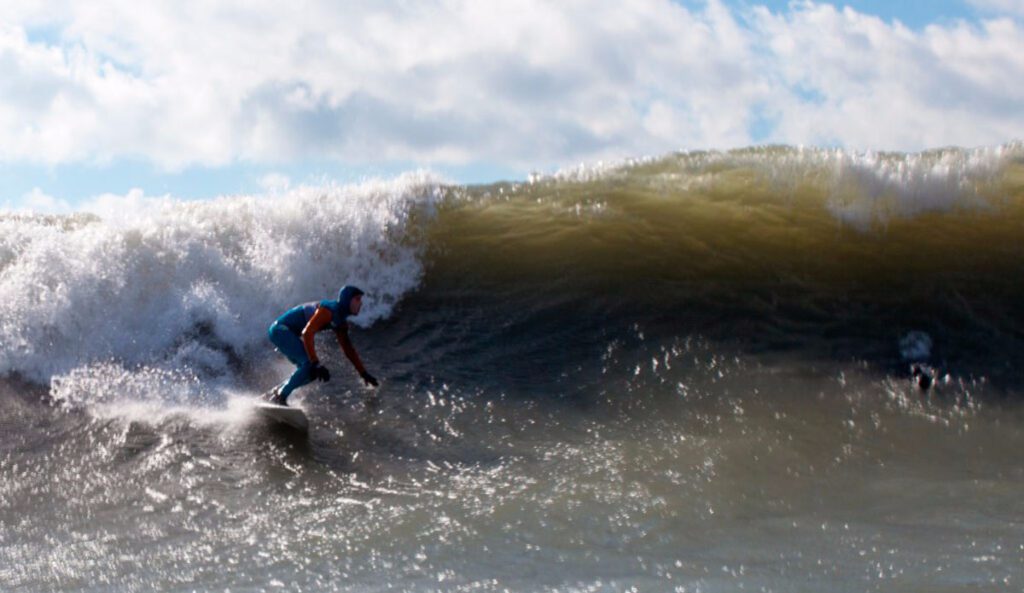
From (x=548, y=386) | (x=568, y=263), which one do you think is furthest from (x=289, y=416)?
(x=568, y=263)

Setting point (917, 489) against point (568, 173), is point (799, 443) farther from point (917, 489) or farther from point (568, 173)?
point (568, 173)

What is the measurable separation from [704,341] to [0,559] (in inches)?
245

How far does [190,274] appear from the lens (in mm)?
10680

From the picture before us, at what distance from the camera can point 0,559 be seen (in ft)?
20.8

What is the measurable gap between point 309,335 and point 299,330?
35 centimetres

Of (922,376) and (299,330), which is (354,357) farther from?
Result: (922,376)

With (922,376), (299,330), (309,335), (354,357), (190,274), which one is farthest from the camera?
(190,274)

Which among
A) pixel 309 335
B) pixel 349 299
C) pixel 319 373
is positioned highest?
pixel 349 299

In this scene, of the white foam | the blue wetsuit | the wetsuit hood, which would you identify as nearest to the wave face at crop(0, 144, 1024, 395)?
the white foam

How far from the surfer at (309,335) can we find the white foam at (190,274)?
3.91 feet

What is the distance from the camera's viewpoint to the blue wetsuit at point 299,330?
8.55 meters

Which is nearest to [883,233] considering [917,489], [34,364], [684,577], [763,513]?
[917,489]

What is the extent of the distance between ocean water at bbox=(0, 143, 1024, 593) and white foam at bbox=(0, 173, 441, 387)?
0.03 metres

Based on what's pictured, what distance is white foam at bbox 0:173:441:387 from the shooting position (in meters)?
9.91
